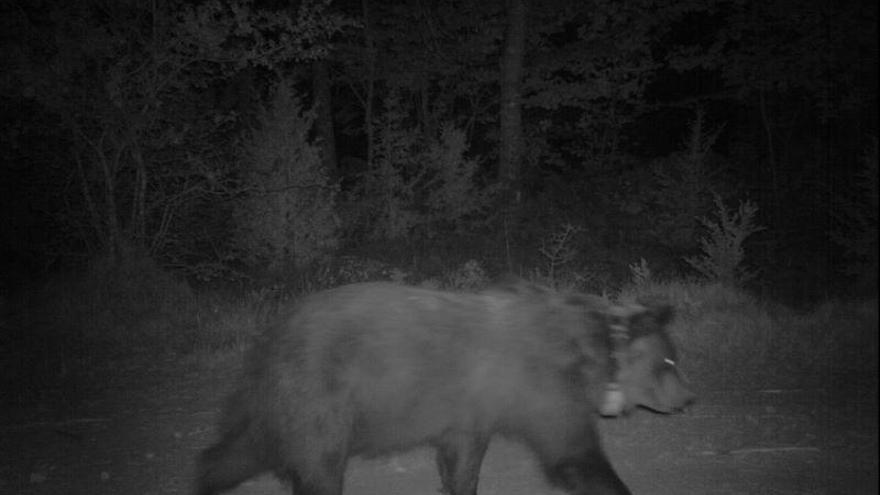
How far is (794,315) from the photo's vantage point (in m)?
9.27

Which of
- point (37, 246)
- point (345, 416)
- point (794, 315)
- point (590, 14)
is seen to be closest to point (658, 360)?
point (345, 416)

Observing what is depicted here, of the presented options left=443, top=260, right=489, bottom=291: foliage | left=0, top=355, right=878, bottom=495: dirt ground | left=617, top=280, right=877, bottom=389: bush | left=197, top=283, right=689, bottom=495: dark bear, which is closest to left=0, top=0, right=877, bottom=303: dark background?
left=617, top=280, right=877, bottom=389: bush

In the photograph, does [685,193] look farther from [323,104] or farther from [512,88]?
[323,104]

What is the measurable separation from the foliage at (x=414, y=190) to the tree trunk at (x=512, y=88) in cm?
150

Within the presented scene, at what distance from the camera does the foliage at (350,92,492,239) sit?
1886cm

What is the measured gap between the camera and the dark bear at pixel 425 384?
394cm

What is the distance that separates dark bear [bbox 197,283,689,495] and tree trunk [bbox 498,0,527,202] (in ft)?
54.3

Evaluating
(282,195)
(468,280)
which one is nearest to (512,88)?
→ (282,195)

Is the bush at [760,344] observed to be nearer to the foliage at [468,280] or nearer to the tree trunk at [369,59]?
the foliage at [468,280]

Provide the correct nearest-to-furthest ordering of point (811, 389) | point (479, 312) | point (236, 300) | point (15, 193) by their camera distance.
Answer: point (479, 312)
point (811, 389)
point (236, 300)
point (15, 193)

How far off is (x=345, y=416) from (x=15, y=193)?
48.0 feet

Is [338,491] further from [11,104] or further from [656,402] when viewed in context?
[11,104]

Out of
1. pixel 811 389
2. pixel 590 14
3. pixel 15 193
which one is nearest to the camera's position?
pixel 811 389

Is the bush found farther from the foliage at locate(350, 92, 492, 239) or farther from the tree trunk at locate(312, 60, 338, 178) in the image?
the tree trunk at locate(312, 60, 338, 178)
